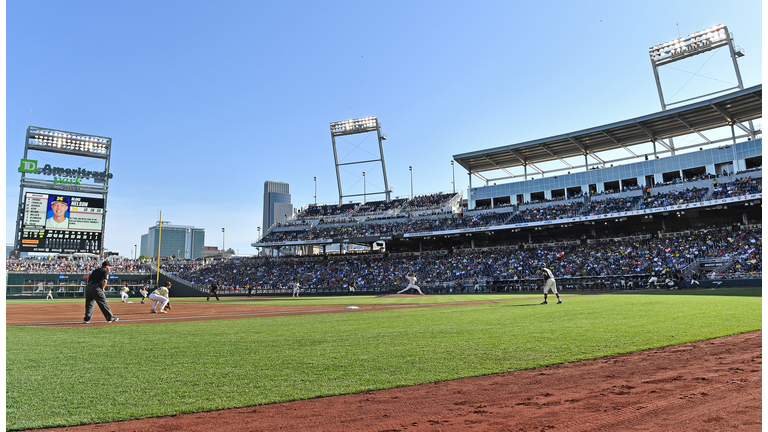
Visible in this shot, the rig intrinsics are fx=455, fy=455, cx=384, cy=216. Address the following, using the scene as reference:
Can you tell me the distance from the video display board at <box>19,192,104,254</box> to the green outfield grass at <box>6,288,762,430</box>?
43.9 meters

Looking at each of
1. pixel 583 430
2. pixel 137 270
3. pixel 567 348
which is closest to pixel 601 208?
pixel 567 348

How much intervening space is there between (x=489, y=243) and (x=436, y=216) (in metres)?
7.69

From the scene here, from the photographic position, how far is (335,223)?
63406mm

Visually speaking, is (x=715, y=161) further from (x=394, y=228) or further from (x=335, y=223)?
(x=335, y=223)

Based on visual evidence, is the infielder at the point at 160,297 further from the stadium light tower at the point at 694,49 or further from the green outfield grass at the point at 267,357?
the stadium light tower at the point at 694,49

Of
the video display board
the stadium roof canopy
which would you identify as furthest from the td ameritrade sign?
the stadium roof canopy

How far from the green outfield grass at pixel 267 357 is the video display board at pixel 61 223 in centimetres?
4393

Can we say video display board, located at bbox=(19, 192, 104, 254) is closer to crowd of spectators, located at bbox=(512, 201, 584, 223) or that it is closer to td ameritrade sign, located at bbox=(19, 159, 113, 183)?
td ameritrade sign, located at bbox=(19, 159, 113, 183)

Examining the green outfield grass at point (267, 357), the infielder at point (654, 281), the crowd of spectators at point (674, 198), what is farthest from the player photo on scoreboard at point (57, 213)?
the crowd of spectators at point (674, 198)

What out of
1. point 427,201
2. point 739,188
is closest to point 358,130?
point 427,201

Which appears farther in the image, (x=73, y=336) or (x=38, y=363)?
(x=73, y=336)

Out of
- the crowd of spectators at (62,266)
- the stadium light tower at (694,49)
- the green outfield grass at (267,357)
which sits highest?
the stadium light tower at (694,49)

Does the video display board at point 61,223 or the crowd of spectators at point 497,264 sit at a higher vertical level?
the video display board at point 61,223

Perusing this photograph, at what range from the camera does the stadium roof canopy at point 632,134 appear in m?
40.3
